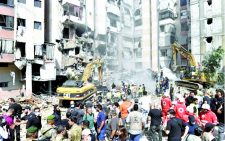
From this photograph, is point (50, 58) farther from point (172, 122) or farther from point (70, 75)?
point (172, 122)

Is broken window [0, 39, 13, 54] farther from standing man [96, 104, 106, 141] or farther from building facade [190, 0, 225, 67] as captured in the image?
building facade [190, 0, 225, 67]

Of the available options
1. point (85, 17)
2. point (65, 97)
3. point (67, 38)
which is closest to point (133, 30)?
point (85, 17)

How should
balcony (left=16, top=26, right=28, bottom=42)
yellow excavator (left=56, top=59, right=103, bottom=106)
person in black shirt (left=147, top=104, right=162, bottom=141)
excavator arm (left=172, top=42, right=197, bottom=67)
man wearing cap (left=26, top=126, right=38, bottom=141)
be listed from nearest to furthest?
man wearing cap (left=26, top=126, right=38, bottom=141) < person in black shirt (left=147, top=104, right=162, bottom=141) < yellow excavator (left=56, top=59, right=103, bottom=106) < balcony (left=16, top=26, right=28, bottom=42) < excavator arm (left=172, top=42, right=197, bottom=67)

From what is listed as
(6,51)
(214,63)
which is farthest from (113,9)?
(6,51)

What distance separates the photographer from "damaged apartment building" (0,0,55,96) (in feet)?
99.2

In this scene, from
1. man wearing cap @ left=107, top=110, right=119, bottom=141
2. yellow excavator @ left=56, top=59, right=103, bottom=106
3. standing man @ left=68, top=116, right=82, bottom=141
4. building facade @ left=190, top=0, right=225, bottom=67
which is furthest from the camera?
building facade @ left=190, top=0, right=225, bottom=67

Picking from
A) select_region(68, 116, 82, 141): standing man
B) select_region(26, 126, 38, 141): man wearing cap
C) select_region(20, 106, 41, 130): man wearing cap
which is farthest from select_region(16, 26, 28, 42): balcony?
select_region(26, 126, 38, 141): man wearing cap

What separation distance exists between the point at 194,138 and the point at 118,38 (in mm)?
50735

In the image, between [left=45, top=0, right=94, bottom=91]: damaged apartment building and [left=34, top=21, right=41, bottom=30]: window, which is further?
[left=45, top=0, right=94, bottom=91]: damaged apartment building

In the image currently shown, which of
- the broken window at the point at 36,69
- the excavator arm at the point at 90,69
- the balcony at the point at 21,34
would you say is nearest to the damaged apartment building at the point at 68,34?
the broken window at the point at 36,69

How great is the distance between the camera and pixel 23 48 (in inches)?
1275

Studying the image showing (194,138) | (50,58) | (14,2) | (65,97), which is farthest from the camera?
(50,58)

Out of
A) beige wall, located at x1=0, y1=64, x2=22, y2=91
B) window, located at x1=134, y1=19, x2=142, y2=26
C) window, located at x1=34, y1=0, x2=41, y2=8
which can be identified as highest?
window, located at x1=134, y1=19, x2=142, y2=26

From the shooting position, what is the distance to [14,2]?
3153cm
